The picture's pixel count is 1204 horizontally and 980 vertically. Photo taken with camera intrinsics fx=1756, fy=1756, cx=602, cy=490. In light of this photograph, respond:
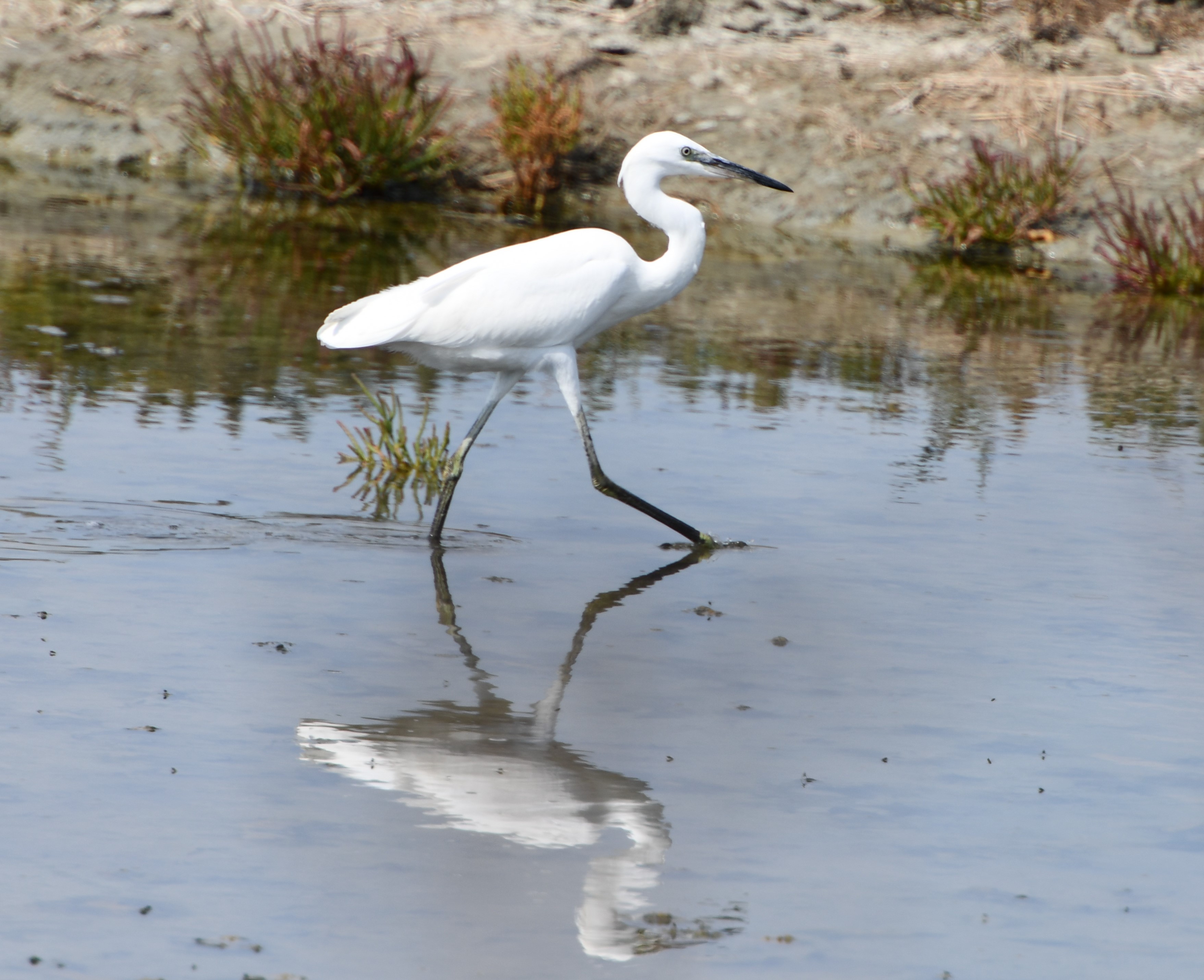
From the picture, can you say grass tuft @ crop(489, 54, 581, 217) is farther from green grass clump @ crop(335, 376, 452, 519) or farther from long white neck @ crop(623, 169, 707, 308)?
long white neck @ crop(623, 169, 707, 308)

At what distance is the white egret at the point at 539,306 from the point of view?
6777 mm

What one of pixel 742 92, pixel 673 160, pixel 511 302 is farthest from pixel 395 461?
pixel 742 92

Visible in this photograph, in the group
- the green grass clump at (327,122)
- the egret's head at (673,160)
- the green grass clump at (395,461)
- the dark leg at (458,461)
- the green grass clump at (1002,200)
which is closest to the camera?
the dark leg at (458,461)

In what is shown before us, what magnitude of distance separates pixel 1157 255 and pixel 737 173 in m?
6.89

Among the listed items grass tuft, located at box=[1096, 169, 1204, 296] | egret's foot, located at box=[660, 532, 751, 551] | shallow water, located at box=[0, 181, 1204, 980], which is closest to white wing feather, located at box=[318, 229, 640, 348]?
shallow water, located at box=[0, 181, 1204, 980]

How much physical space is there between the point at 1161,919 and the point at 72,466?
490 cm

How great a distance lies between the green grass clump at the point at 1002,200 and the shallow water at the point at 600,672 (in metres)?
4.31

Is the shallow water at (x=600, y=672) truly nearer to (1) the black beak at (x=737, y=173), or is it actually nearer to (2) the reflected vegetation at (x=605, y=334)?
(2) the reflected vegetation at (x=605, y=334)

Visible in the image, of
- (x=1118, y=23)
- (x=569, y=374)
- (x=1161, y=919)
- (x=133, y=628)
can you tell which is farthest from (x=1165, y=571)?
(x=1118, y=23)

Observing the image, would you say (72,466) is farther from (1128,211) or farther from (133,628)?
(1128,211)

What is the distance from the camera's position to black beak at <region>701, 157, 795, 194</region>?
287 inches

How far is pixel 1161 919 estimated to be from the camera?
399 centimetres

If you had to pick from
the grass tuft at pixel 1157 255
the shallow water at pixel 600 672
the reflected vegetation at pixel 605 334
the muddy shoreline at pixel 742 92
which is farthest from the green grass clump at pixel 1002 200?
the shallow water at pixel 600 672

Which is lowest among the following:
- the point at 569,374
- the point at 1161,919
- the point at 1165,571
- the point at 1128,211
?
the point at 1161,919
